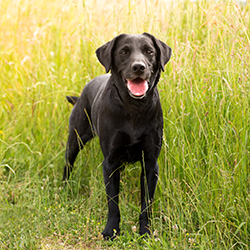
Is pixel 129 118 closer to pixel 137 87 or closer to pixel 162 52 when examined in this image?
pixel 137 87

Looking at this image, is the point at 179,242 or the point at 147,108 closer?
the point at 179,242

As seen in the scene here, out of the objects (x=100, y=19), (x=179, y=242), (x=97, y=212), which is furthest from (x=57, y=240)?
(x=100, y=19)

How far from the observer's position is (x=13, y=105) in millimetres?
4281

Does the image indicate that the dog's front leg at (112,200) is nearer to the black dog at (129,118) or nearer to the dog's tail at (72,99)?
the black dog at (129,118)

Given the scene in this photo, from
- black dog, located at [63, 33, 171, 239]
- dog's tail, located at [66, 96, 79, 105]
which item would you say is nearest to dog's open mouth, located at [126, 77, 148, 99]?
black dog, located at [63, 33, 171, 239]

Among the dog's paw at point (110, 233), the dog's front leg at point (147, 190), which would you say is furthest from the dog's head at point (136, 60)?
the dog's paw at point (110, 233)

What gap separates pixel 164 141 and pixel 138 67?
0.73 metres

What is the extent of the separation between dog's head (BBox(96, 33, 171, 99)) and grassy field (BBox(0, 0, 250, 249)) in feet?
0.68

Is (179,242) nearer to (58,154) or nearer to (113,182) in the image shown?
(113,182)

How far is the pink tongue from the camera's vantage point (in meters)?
2.45

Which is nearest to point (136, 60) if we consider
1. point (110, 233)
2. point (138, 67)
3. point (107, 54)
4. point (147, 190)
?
point (138, 67)

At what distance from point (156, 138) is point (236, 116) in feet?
2.21

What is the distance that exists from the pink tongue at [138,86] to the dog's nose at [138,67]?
0.14 meters

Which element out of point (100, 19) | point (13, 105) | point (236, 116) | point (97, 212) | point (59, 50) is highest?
point (100, 19)
